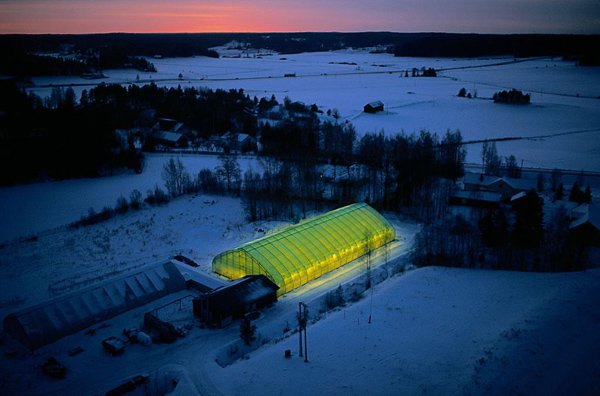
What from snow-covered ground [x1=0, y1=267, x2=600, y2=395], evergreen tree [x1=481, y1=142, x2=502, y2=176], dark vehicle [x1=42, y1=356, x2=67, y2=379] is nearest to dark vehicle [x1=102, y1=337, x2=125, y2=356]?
snow-covered ground [x1=0, y1=267, x2=600, y2=395]

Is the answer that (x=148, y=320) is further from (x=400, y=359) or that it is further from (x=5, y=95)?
(x=5, y=95)

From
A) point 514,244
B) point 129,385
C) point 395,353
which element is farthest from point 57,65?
point 395,353

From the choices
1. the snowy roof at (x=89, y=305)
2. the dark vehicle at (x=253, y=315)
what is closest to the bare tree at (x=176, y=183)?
the snowy roof at (x=89, y=305)

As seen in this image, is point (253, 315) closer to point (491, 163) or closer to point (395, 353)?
point (395, 353)

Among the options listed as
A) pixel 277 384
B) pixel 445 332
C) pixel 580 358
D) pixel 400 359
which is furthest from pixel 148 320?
pixel 580 358

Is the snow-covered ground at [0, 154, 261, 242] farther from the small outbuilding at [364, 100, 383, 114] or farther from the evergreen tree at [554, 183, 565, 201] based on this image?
the small outbuilding at [364, 100, 383, 114]

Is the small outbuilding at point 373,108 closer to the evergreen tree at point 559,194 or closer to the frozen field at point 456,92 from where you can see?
the frozen field at point 456,92

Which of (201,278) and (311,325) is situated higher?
(201,278)
